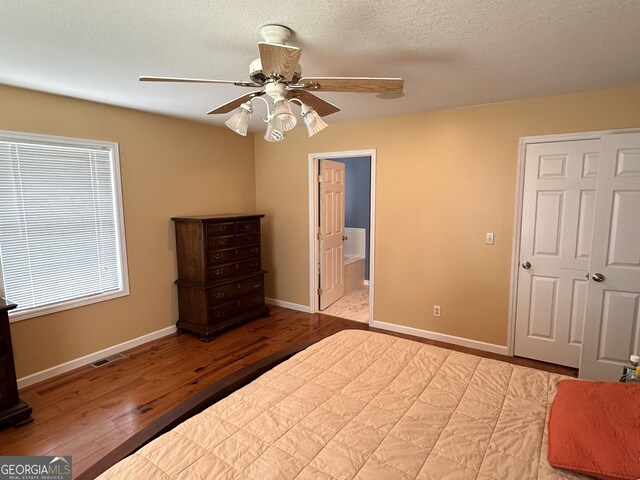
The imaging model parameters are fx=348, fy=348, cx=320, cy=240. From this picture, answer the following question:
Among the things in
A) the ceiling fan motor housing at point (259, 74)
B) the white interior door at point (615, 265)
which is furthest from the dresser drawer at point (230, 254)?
the white interior door at point (615, 265)

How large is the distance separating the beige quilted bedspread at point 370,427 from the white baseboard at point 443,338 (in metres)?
1.70

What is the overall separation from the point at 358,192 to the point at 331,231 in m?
1.53

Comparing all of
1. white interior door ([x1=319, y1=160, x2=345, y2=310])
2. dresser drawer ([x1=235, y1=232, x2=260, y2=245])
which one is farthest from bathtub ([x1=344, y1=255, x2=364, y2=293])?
dresser drawer ([x1=235, y1=232, x2=260, y2=245])

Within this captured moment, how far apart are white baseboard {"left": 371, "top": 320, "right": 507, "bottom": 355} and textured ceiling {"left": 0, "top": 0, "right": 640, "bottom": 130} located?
2.36 m

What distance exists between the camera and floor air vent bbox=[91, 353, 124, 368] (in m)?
3.22

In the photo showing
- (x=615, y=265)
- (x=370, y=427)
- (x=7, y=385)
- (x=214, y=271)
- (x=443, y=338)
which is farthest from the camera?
(x=214, y=271)

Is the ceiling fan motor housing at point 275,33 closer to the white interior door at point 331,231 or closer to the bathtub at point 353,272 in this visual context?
the white interior door at point 331,231

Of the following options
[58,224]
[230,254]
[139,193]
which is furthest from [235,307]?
[58,224]

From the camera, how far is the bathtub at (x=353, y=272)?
Answer: 5.57m

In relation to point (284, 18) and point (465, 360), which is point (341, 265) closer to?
point (465, 360)

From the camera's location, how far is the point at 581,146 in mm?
2893

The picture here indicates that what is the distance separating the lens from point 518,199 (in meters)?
3.18

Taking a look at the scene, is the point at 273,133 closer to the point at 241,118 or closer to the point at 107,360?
the point at 241,118

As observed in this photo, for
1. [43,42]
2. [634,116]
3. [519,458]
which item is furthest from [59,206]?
[634,116]
